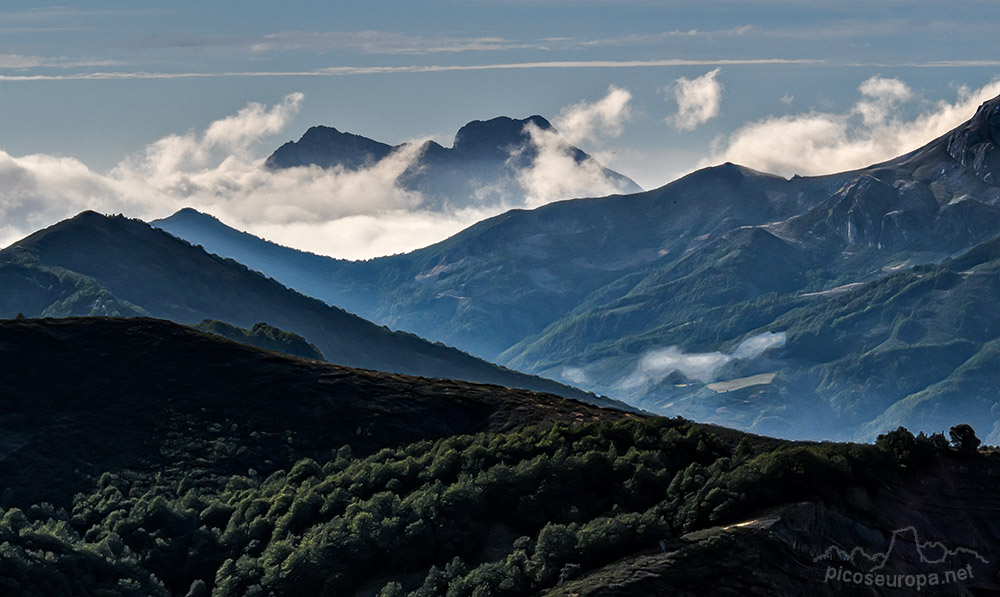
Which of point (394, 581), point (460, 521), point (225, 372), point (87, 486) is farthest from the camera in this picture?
point (225, 372)

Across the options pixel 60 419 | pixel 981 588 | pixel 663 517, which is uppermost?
pixel 60 419

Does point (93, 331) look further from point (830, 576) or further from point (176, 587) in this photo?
point (830, 576)

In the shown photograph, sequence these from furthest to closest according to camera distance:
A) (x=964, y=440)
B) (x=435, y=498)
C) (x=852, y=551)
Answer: (x=435, y=498) < (x=964, y=440) < (x=852, y=551)

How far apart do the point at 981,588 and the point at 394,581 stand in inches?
1668

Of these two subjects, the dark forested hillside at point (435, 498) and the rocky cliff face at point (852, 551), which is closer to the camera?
the rocky cliff face at point (852, 551)

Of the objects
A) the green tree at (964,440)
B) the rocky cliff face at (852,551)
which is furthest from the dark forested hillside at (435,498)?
the green tree at (964,440)

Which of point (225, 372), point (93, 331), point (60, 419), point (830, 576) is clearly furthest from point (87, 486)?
point (830, 576)

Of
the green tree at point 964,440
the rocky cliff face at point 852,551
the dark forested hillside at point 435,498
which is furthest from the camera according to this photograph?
the green tree at point 964,440

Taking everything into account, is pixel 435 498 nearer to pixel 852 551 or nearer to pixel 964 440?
pixel 852 551

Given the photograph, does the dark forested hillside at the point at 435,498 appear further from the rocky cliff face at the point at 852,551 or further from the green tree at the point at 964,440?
the green tree at the point at 964,440

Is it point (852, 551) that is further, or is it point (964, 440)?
point (964, 440)

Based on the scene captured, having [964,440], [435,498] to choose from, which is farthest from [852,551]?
[435,498]

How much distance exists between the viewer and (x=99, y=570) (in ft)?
329

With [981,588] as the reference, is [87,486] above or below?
above
